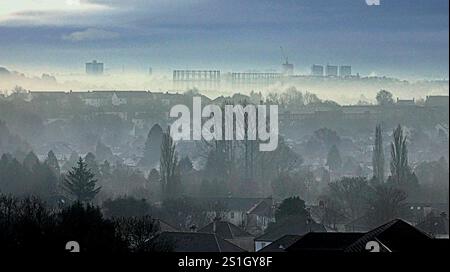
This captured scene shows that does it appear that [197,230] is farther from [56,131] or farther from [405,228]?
[405,228]

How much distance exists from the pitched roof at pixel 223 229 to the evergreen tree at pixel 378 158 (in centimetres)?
119

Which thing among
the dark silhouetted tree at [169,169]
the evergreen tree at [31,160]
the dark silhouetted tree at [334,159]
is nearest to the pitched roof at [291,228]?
the dark silhouetted tree at [334,159]

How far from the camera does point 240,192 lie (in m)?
8.02

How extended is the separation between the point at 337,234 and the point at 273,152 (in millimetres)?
819

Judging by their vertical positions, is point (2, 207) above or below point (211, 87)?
below

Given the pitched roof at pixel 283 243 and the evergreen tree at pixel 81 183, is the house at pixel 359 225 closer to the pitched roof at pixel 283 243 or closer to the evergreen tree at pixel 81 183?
the pitched roof at pixel 283 243

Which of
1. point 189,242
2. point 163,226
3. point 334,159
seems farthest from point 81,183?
point 334,159

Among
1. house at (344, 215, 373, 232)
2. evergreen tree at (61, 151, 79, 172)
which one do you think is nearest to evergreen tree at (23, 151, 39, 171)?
evergreen tree at (61, 151, 79, 172)

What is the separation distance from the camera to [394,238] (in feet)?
20.6

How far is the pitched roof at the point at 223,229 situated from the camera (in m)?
8.20

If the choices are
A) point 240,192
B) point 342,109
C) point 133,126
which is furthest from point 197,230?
point 342,109

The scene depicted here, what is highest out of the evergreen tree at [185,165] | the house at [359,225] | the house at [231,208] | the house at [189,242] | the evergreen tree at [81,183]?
the evergreen tree at [185,165]
